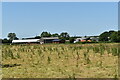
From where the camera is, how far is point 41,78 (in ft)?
23.6

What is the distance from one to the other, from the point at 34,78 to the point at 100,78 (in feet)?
6.76

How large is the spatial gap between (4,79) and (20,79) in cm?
53

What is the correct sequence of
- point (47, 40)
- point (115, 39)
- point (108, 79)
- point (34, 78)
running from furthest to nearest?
point (47, 40) < point (115, 39) < point (34, 78) < point (108, 79)

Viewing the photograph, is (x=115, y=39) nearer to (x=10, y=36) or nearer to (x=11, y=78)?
(x=11, y=78)

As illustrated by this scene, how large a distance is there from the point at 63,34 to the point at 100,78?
11186 centimetres

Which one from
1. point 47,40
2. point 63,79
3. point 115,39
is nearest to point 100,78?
point 63,79

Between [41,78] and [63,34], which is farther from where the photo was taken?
[63,34]

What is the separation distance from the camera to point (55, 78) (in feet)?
23.2

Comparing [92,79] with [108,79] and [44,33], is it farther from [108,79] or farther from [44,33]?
[44,33]

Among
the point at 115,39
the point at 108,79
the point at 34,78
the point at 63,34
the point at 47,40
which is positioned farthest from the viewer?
the point at 63,34

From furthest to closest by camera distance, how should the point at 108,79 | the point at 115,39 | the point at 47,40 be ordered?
1. the point at 47,40
2. the point at 115,39
3. the point at 108,79

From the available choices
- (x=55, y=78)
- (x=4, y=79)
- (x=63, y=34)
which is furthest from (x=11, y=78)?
(x=63, y=34)

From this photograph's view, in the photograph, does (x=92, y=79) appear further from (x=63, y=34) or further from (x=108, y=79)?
(x=63, y=34)

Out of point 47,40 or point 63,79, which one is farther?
point 47,40
